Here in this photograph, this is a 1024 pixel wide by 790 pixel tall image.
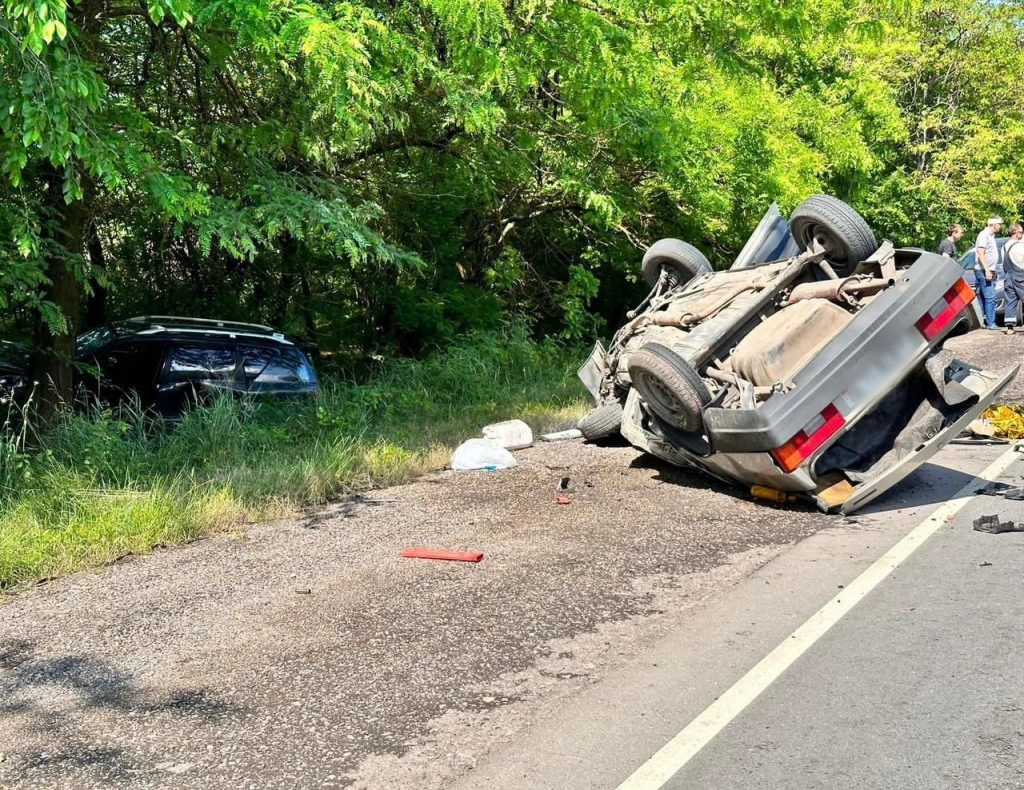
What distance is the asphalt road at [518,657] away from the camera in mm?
3473

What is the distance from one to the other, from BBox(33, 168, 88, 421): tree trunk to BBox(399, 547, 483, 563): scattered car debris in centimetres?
481

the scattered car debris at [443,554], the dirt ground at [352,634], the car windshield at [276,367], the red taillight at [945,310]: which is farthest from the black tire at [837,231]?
the car windshield at [276,367]

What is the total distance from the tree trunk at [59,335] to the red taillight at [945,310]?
7320 mm

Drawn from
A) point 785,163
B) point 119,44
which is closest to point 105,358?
point 119,44

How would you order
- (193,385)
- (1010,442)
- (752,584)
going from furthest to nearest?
(193,385) → (1010,442) → (752,584)

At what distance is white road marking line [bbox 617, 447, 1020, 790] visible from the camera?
3410 millimetres

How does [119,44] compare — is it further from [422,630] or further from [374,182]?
[422,630]

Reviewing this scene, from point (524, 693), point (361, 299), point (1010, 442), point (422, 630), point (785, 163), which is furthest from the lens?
point (361, 299)

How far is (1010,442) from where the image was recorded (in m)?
8.88

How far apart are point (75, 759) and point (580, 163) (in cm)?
1125

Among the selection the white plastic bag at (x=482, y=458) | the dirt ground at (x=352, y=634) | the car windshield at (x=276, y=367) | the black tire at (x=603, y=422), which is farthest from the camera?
the car windshield at (x=276, y=367)

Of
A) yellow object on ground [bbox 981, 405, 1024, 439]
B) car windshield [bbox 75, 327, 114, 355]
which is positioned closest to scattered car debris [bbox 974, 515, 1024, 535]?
yellow object on ground [bbox 981, 405, 1024, 439]

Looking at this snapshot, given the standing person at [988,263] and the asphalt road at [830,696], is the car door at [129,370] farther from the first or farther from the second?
the standing person at [988,263]

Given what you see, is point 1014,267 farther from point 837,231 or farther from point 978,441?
point 837,231
